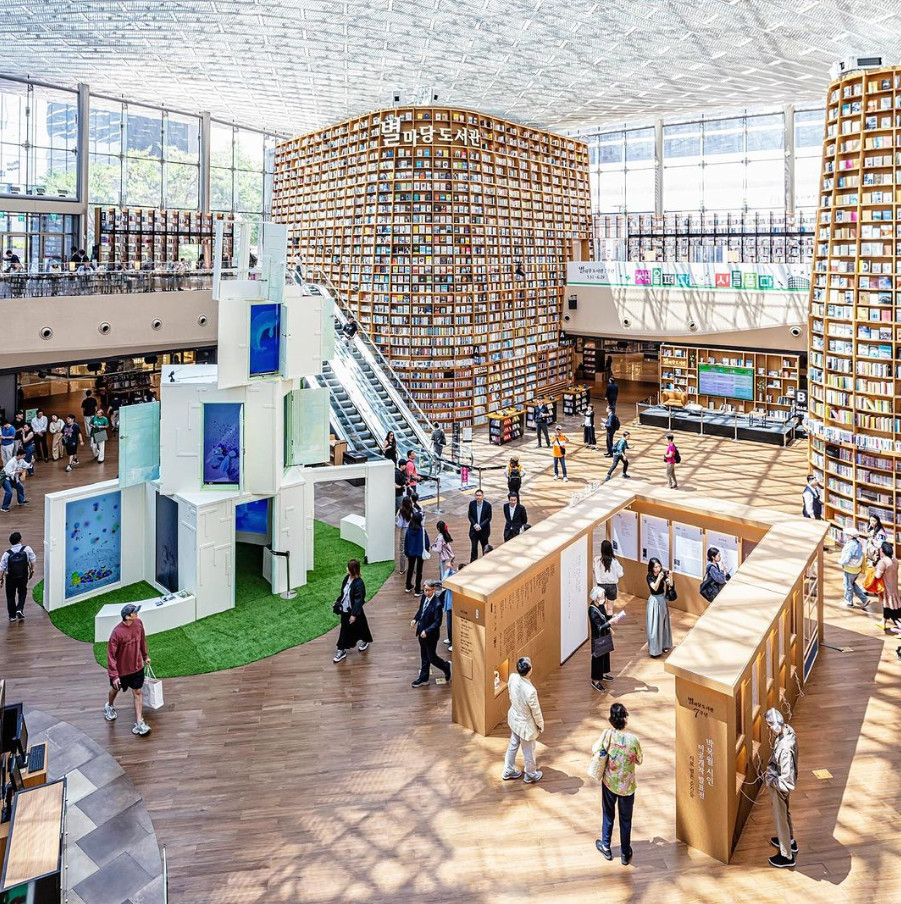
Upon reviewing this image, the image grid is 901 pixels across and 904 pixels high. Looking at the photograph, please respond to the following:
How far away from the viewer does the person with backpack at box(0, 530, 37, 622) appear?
329 inches

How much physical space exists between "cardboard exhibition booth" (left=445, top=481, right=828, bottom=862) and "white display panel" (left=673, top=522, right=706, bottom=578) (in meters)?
0.01

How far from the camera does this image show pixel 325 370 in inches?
639

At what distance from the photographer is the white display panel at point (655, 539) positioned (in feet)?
29.2

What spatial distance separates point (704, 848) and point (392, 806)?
214 cm

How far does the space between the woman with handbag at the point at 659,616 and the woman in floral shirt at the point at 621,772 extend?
281 centimetres

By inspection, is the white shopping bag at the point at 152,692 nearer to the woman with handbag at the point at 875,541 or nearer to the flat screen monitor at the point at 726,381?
the woman with handbag at the point at 875,541

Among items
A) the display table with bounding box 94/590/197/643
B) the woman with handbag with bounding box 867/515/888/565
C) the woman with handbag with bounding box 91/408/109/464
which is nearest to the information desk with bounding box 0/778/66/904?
the display table with bounding box 94/590/197/643

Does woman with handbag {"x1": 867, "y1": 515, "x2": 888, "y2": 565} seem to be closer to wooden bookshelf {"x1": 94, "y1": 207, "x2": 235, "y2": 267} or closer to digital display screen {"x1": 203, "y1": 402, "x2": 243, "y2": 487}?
digital display screen {"x1": 203, "y1": 402, "x2": 243, "y2": 487}

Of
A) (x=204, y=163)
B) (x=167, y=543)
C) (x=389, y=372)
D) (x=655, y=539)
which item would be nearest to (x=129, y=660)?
(x=167, y=543)

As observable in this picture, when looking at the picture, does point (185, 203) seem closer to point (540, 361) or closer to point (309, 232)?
point (309, 232)

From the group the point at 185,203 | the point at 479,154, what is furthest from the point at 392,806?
the point at 185,203

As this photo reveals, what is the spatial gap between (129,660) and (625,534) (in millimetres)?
5624

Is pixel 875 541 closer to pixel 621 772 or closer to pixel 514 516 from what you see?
pixel 514 516

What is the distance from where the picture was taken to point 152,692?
264 inches
